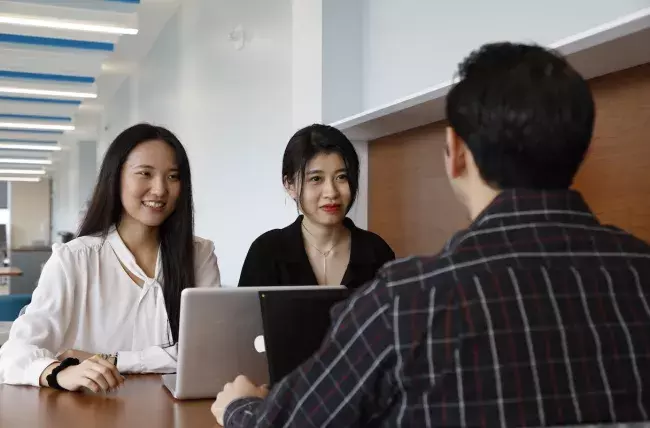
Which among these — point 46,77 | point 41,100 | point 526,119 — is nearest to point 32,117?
point 41,100

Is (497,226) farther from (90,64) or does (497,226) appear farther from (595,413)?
(90,64)

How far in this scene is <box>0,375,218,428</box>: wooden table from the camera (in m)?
1.36

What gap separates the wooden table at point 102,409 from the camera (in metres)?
1.36

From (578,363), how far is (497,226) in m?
0.20

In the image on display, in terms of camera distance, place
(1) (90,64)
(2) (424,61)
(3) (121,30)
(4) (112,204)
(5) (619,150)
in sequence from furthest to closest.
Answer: (1) (90,64) → (3) (121,30) → (2) (424,61) → (4) (112,204) → (5) (619,150)

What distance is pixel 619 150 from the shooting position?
1.79 meters

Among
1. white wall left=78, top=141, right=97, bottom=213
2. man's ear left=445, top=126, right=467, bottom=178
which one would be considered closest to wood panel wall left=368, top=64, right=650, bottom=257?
man's ear left=445, top=126, right=467, bottom=178

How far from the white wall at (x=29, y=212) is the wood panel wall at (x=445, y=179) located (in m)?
18.0

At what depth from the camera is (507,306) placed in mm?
826

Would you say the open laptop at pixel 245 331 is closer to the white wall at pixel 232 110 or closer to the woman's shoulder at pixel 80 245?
the woman's shoulder at pixel 80 245

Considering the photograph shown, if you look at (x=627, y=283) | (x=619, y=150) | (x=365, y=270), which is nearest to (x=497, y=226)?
(x=627, y=283)

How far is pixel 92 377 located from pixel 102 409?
4.9 inches

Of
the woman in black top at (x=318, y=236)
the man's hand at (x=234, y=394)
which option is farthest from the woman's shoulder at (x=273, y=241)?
the man's hand at (x=234, y=394)

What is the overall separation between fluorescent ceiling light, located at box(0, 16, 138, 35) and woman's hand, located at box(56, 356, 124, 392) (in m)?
4.61
